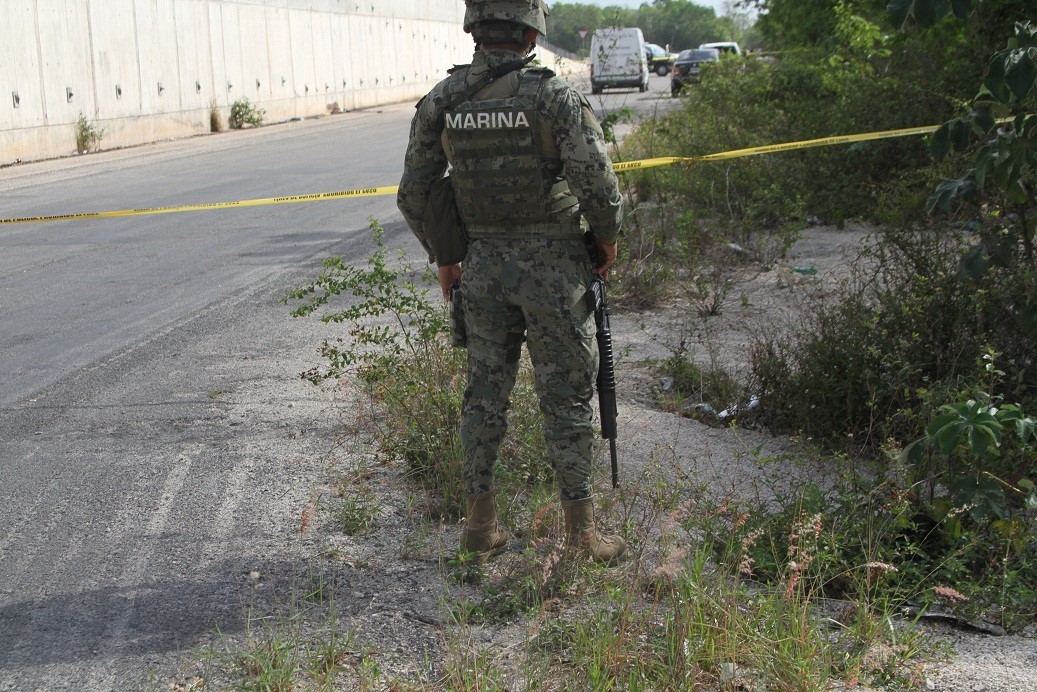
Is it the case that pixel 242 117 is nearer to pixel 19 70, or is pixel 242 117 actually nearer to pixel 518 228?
pixel 19 70

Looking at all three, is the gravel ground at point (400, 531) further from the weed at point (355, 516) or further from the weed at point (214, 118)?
the weed at point (214, 118)

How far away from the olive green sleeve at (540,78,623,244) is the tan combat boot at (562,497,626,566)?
96 centimetres

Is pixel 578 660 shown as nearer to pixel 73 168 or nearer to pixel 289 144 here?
pixel 73 168

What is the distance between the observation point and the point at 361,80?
3847 centimetres

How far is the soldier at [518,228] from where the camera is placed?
3.28 meters

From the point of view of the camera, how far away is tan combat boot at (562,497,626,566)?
3.48 metres

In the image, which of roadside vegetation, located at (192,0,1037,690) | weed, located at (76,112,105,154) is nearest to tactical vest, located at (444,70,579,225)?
roadside vegetation, located at (192,0,1037,690)

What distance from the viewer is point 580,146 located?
324 centimetres

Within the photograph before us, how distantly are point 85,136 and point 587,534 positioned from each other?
20.4m

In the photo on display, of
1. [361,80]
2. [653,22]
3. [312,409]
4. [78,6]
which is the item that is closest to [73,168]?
[78,6]

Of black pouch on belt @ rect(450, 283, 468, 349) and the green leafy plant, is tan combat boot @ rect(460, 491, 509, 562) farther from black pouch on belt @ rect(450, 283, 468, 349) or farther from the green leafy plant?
the green leafy plant

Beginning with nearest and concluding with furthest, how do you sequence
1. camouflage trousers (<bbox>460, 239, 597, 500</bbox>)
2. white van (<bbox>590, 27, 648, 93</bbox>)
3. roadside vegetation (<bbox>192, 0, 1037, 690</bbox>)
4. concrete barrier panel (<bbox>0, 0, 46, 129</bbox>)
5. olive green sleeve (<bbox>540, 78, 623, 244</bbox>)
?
roadside vegetation (<bbox>192, 0, 1037, 690</bbox>)
olive green sleeve (<bbox>540, 78, 623, 244</bbox>)
camouflage trousers (<bbox>460, 239, 597, 500</bbox>)
white van (<bbox>590, 27, 648, 93</bbox>)
concrete barrier panel (<bbox>0, 0, 46, 129</bbox>)

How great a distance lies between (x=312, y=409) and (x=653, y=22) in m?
107

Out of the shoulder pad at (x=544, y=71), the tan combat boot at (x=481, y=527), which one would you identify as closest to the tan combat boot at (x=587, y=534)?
the tan combat boot at (x=481, y=527)
